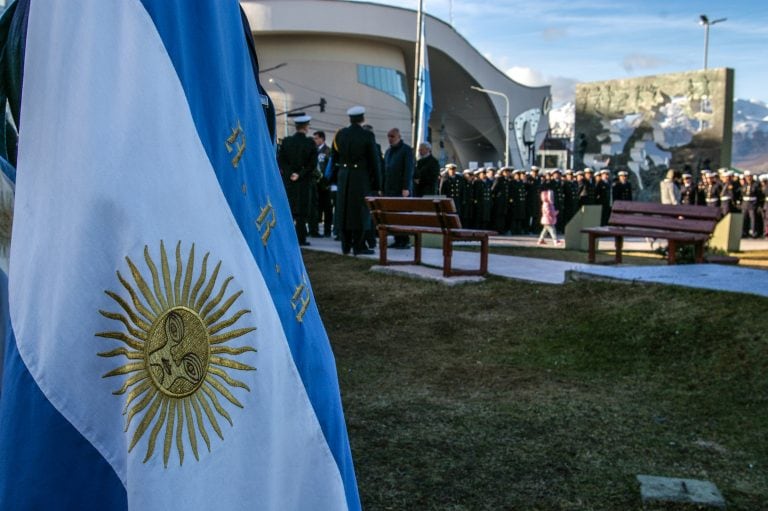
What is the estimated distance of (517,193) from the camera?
69.7 ft

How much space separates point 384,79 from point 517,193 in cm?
4226

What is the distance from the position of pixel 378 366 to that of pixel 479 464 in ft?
6.06

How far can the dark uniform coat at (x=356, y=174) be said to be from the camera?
33.9 feet

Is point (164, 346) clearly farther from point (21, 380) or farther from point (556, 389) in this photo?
point (556, 389)

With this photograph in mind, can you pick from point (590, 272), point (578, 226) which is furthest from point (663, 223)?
point (578, 226)

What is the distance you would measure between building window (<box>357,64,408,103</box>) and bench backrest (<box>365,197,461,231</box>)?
171 feet

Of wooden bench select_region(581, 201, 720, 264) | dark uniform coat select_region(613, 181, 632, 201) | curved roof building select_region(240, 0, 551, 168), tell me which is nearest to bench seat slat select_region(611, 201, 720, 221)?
wooden bench select_region(581, 201, 720, 264)

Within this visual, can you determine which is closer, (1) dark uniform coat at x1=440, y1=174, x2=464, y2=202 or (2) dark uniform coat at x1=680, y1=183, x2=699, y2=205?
(1) dark uniform coat at x1=440, y1=174, x2=464, y2=202

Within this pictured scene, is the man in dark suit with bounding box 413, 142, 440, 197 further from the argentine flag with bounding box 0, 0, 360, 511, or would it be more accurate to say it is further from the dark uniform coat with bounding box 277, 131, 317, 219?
the argentine flag with bounding box 0, 0, 360, 511

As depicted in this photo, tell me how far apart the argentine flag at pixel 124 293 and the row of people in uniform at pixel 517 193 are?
18.9 meters

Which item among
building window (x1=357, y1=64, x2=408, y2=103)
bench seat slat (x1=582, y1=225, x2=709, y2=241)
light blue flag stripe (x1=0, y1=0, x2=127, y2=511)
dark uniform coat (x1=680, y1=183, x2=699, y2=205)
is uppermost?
building window (x1=357, y1=64, x2=408, y2=103)

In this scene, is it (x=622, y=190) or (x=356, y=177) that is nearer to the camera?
(x=356, y=177)

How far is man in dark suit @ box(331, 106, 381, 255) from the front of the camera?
1032cm

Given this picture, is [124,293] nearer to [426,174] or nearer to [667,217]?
[667,217]
